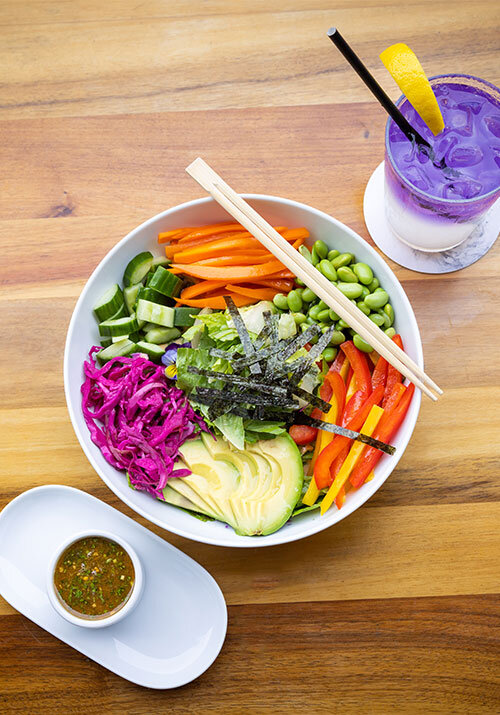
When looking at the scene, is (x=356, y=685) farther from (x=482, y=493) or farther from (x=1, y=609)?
(x=1, y=609)

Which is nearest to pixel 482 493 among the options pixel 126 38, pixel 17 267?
pixel 17 267

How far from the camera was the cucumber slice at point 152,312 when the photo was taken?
2.06 metres

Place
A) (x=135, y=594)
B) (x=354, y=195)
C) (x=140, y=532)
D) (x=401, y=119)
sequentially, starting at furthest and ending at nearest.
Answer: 1. (x=354, y=195)
2. (x=140, y=532)
3. (x=135, y=594)
4. (x=401, y=119)

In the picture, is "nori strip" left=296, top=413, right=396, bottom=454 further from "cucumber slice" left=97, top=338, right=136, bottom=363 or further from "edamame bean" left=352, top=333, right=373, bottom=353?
"cucumber slice" left=97, top=338, right=136, bottom=363

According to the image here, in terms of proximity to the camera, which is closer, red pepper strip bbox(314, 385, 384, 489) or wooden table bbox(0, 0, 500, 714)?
red pepper strip bbox(314, 385, 384, 489)

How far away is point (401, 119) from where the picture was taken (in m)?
1.78

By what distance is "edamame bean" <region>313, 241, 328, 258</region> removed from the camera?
206 centimetres

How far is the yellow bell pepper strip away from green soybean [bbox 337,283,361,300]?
348 mm

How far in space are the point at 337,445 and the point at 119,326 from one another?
79 cm

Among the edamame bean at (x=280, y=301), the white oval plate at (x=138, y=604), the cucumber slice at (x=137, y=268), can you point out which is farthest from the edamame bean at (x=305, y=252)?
the white oval plate at (x=138, y=604)

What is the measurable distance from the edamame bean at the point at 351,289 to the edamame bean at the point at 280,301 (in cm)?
19

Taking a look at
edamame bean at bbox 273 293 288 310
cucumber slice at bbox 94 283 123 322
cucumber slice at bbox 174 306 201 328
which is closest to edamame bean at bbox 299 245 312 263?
edamame bean at bbox 273 293 288 310

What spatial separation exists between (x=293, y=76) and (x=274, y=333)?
100 centimetres

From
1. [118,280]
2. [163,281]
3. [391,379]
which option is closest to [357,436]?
[391,379]
